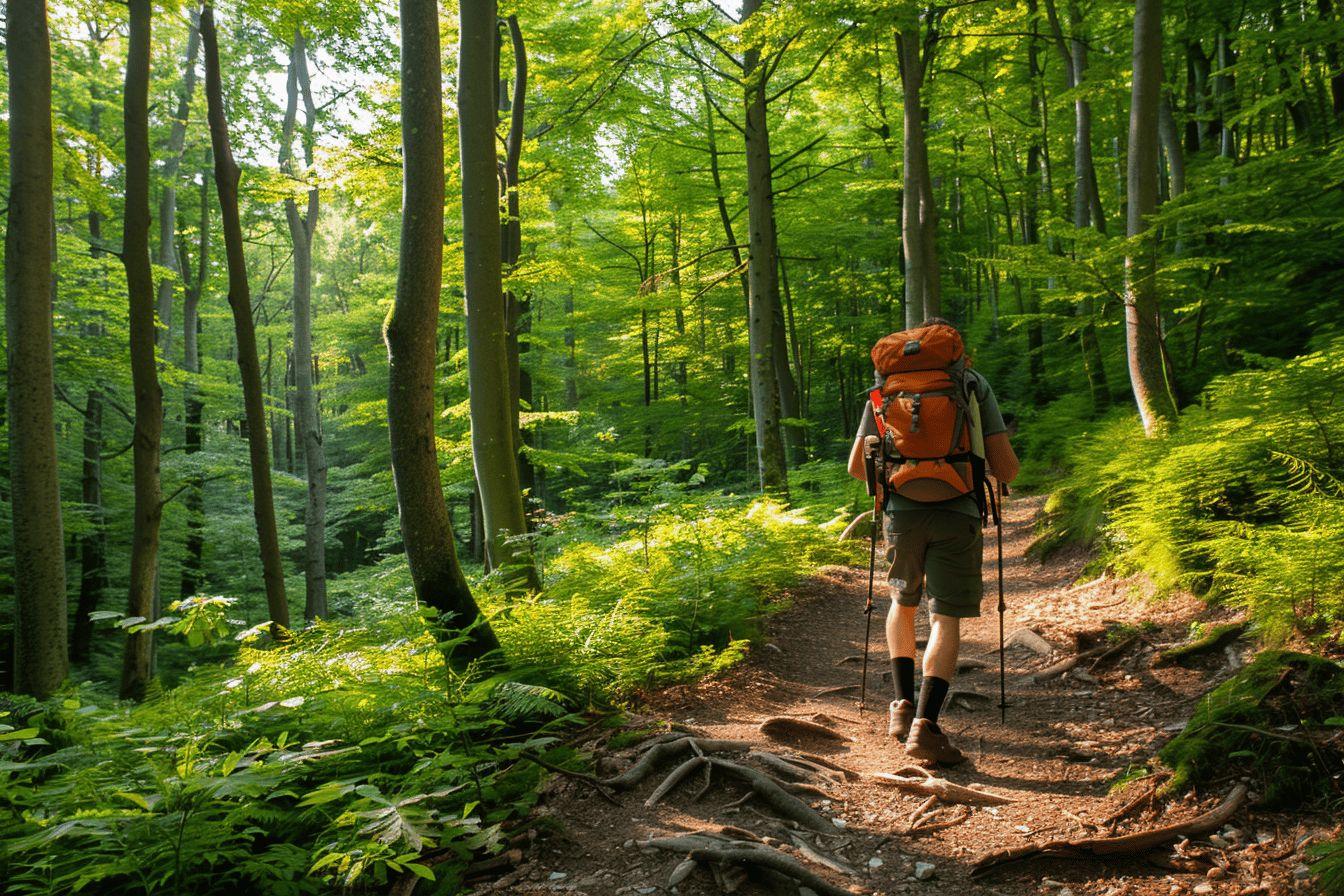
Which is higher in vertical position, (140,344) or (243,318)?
(243,318)

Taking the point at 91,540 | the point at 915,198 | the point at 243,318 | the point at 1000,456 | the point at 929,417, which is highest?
the point at 915,198

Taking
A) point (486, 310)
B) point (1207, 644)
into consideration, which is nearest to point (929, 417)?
point (1207, 644)

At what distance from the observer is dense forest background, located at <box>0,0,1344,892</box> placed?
11.2 ft

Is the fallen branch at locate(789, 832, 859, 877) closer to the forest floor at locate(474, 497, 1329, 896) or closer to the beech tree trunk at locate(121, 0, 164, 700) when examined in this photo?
the forest floor at locate(474, 497, 1329, 896)

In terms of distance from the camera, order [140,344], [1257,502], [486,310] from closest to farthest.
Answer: [1257,502]
[486,310]
[140,344]

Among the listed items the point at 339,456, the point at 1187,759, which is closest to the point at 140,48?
the point at 1187,759

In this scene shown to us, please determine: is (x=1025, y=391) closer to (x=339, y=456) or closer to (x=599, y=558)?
(x=599, y=558)

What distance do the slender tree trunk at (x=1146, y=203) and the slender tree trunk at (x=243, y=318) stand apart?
9137mm

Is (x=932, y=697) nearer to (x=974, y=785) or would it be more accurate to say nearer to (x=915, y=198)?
(x=974, y=785)

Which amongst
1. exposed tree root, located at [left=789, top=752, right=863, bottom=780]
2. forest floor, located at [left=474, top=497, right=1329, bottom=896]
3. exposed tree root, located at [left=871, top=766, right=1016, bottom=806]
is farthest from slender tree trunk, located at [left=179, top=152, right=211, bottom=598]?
exposed tree root, located at [left=871, top=766, right=1016, bottom=806]

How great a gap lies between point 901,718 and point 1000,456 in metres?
1.52

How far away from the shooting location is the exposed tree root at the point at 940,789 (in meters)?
3.22

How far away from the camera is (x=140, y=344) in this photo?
7.89m

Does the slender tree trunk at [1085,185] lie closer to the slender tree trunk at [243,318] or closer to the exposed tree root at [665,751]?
the exposed tree root at [665,751]
